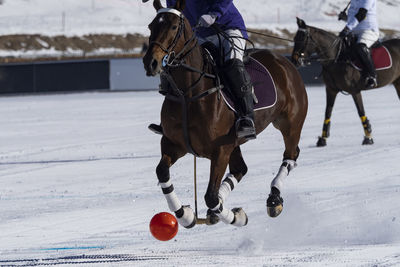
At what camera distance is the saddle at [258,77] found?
702cm

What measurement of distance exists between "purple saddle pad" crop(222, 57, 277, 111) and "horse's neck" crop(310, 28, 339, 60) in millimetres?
6562

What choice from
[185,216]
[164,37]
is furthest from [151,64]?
[185,216]

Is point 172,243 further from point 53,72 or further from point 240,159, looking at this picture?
point 53,72

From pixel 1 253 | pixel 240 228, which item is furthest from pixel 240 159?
pixel 1 253

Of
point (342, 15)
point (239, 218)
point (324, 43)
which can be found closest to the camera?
point (239, 218)

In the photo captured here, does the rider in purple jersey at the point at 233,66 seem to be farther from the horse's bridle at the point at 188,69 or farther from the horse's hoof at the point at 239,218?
the horse's hoof at the point at 239,218

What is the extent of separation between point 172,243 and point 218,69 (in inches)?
65.3

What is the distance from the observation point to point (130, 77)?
30328 mm

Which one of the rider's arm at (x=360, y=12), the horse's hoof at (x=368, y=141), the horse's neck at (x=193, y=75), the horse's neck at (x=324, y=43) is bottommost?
the horse's hoof at (x=368, y=141)

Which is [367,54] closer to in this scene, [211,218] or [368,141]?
[368,141]

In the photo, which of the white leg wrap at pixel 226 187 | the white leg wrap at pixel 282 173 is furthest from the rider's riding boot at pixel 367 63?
the white leg wrap at pixel 226 187

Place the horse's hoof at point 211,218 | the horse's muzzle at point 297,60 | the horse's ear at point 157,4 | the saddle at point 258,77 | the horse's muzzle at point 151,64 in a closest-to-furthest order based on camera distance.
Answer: the horse's muzzle at point 151,64 < the horse's ear at point 157,4 < the horse's hoof at point 211,218 < the saddle at point 258,77 < the horse's muzzle at point 297,60

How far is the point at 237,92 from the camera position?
6.81 metres

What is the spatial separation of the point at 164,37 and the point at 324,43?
338 inches
